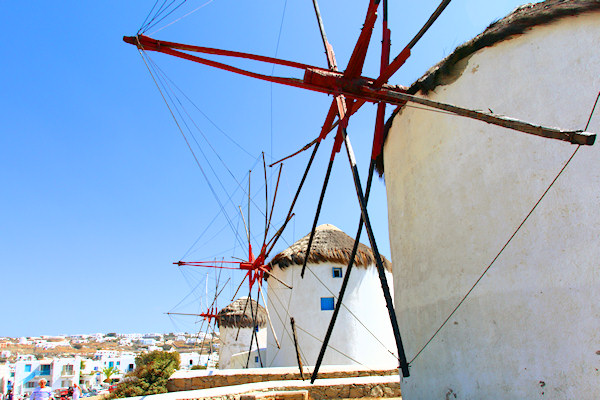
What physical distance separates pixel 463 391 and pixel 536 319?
151cm

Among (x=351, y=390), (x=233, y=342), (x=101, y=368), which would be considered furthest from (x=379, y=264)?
(x=101, y=368)

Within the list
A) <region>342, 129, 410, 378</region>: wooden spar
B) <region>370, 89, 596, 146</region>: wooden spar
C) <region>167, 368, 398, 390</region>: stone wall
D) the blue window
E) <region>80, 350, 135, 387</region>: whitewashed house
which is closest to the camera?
<region>370, 89, 596, 146</region>: wooden spar

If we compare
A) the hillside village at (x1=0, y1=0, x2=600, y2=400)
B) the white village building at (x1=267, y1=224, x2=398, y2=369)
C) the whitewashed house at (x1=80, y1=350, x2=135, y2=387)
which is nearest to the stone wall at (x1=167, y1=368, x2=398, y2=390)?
the hillside village at (x1=0, y1=0, x2=600, y2=400)

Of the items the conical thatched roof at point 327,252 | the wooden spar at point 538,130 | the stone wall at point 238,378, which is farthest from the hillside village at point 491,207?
the conical thatched roof at point 327,252

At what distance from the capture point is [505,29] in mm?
5008

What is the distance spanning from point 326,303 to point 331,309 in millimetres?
298

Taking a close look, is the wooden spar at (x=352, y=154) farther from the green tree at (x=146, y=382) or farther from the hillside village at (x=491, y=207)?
the green tree at (x=146, y=382)

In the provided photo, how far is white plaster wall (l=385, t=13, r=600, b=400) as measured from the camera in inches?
155

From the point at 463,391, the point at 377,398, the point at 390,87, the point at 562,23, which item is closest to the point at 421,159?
the point at 390,87

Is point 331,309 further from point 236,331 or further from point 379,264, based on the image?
point 236,331

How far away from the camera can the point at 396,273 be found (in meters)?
7.03

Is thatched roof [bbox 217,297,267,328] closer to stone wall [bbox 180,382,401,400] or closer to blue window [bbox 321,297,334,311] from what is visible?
blue window [bbox 321,297,334,311]

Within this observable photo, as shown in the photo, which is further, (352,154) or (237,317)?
(237,317)

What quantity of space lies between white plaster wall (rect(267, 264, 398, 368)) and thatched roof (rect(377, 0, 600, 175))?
10349 mm
